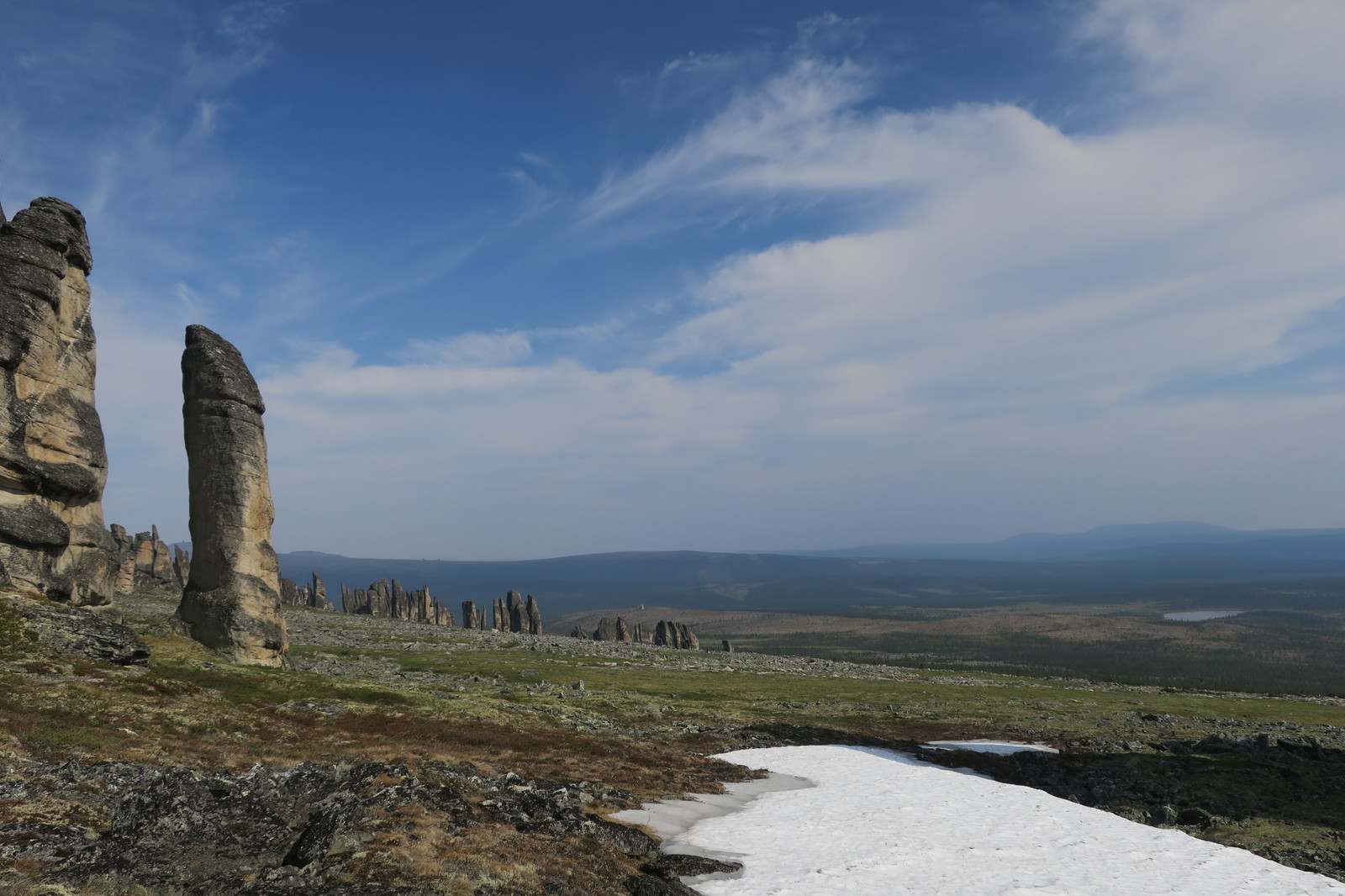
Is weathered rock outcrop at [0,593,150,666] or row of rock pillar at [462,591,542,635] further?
row of rock pillar at [462,591,542,635]

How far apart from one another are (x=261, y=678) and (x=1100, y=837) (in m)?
34.5

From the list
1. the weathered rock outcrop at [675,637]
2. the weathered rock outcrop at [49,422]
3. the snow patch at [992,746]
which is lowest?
the weathered rock outcrop at [675,637]

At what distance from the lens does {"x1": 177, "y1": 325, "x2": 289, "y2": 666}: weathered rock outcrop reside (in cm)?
4066

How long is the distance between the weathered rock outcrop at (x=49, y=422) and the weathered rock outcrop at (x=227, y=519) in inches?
231

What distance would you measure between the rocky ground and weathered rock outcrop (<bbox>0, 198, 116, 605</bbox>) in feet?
20.7

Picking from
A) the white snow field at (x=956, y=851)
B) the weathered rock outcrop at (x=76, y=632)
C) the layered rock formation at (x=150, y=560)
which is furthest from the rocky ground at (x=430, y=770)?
the layered rock formation at (x=150, y=560)

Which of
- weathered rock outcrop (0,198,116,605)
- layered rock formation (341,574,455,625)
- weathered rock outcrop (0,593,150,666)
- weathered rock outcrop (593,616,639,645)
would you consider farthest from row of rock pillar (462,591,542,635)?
weathered rock outcrop (0,593,150,666)

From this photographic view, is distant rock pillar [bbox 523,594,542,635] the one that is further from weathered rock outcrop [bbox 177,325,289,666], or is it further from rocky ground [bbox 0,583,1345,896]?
weathered rock outcrop [bbox 177,325,289,666]

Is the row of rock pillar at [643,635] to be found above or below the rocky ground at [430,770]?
below

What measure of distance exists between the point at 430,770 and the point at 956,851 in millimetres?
15629

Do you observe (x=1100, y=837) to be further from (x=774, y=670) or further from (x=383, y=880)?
(x=774, y=670)

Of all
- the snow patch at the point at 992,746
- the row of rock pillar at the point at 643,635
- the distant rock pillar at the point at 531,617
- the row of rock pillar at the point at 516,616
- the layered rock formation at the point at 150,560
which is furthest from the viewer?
the distant rock pillar at the point at 531,617

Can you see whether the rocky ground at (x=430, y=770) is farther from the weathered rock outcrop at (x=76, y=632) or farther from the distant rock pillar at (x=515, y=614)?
the distant rock pillar at (x=515, y=614)

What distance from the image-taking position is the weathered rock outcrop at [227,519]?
40.7 meters
